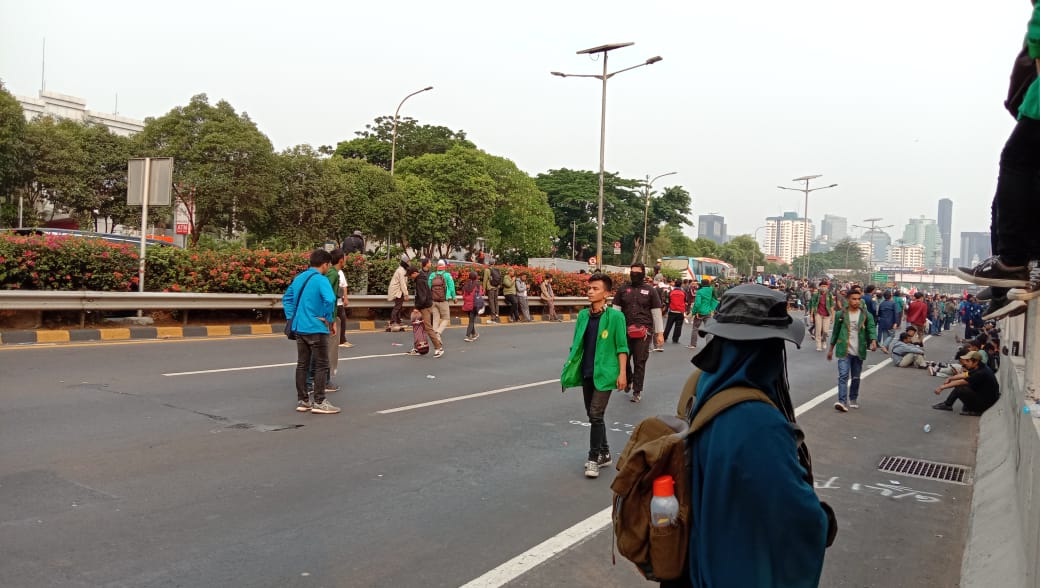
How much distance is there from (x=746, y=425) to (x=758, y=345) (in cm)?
27

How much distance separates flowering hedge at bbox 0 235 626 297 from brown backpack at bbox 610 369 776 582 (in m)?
13.3

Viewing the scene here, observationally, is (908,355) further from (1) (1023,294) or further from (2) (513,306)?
(1) (1023,294)

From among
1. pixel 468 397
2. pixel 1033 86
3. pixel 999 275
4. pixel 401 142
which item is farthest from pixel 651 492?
pixel 401 142

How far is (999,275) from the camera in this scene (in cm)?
422

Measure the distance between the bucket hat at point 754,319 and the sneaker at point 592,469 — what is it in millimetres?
4084

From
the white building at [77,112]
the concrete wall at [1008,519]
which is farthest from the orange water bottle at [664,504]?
the white building at [77,112]

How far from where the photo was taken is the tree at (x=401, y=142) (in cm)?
5912

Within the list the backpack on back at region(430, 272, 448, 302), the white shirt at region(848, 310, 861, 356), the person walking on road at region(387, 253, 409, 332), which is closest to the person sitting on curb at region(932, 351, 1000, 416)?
the white shirt at region(848, 310, 861, 356)

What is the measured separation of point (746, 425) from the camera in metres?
2.04

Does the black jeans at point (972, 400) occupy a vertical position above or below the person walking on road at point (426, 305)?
below

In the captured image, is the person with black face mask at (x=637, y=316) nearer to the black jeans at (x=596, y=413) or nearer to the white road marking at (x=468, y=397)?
the white road marking at (x=468, y=397)

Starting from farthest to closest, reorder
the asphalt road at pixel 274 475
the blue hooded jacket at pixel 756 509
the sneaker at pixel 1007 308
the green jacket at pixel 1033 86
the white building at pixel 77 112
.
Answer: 1. the white building at pixel 77 112
2. the sneaker at pixel 1007 308
3. the asphalt road at pixel 274 475
4. the green jacket at pixel 1033 86
5. the blue hooded jacket at pixel 756 509

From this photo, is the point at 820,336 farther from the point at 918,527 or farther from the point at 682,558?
the point at 682,558

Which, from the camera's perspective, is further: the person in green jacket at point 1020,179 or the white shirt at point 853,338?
the white shirt at point 853,338
